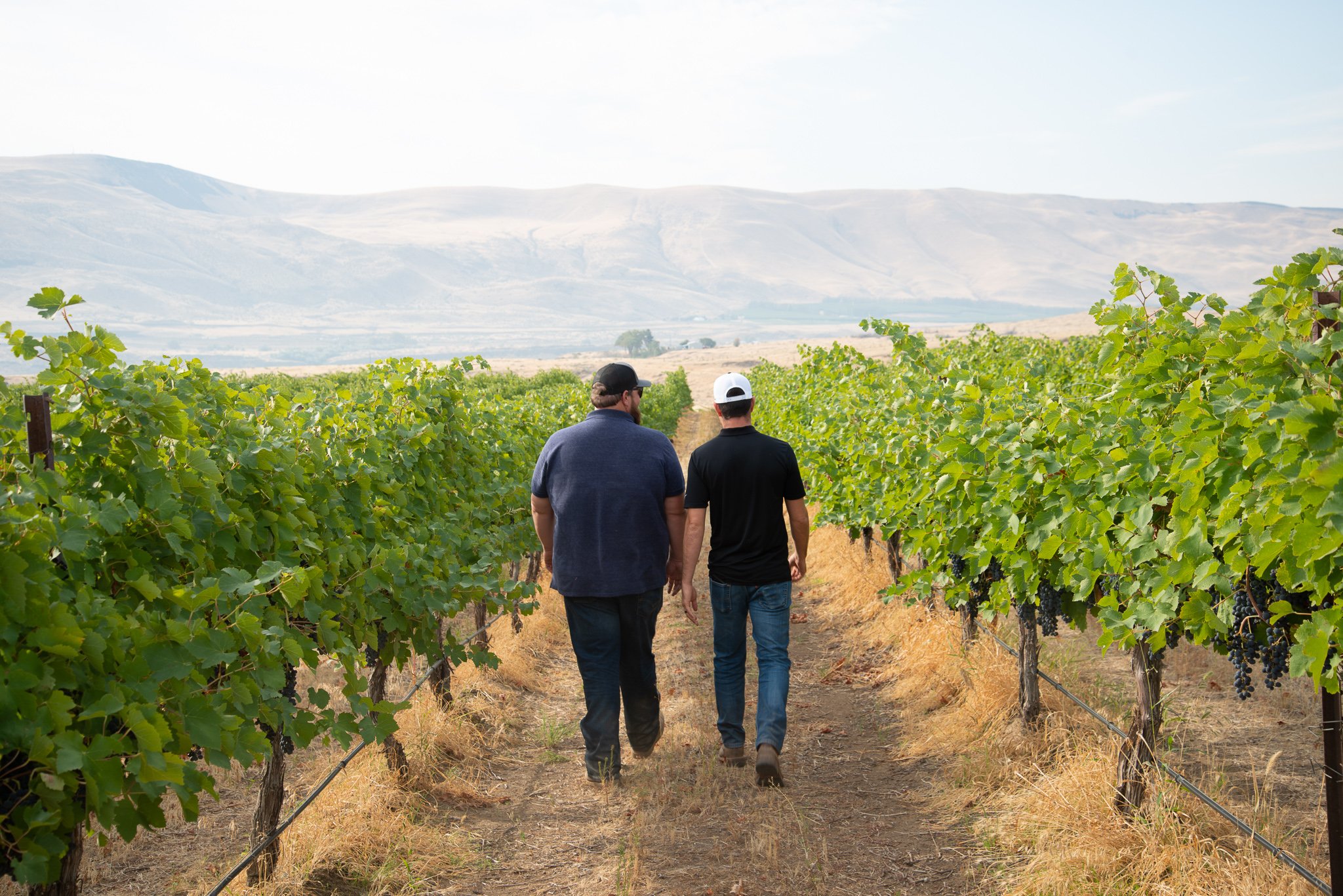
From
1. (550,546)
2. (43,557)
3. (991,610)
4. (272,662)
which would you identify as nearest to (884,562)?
(991,610)

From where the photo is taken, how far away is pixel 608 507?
502 centimetres

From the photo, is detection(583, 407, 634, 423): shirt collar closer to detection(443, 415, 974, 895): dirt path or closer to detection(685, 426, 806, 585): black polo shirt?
detection(685, 426, 806, 585): black polo shirt

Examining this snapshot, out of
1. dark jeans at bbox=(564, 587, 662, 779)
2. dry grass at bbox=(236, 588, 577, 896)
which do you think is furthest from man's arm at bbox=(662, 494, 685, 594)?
dry grass at bbox=(236, 588, 577, 896)

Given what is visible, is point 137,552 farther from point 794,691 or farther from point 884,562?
point 884,562

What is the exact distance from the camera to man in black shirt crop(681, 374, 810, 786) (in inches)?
199

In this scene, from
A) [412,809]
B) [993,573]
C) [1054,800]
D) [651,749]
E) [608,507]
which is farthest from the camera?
[993,573]

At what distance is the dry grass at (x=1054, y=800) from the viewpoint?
374 cm

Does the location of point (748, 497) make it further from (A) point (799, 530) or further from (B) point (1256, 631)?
(B) point (1256, 631)

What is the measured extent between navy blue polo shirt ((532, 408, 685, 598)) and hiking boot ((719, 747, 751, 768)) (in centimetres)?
102

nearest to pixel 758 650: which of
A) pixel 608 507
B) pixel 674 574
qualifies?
pixel 674 574

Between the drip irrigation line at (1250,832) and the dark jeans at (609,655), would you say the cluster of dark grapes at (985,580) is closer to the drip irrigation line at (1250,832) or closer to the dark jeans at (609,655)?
the drip irrigation line at (1250,832)

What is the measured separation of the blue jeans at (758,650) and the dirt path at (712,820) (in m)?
0.34

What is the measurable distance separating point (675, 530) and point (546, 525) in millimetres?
704

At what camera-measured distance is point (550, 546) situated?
5328mm
